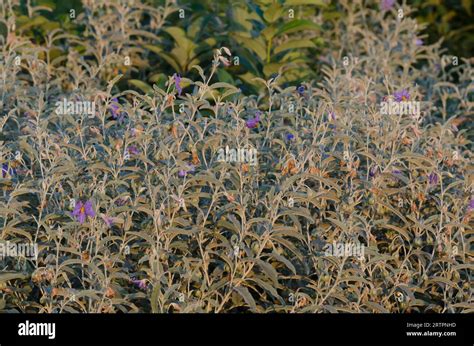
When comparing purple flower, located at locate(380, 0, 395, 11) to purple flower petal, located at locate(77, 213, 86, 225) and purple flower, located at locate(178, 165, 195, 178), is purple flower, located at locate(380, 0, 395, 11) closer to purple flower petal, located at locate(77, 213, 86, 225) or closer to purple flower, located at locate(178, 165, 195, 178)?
purple flower, located at locate(178, 165, 195, 178)

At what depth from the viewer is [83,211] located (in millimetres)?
3754

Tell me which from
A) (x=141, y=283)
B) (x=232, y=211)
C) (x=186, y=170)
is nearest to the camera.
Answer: (x=141, y=283)

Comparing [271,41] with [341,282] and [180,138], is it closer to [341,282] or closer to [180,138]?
[180,138]

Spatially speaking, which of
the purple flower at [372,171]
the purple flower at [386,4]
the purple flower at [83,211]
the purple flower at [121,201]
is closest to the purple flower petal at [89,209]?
the purple flower at [83,211]

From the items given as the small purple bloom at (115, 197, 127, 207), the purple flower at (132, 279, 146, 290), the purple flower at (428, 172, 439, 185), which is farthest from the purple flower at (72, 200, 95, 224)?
the purple flower at (428, 172, 439, 185)

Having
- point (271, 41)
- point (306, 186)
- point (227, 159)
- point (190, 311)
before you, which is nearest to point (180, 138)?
point (227, 159)

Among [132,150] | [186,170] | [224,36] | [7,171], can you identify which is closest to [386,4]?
[224,36]

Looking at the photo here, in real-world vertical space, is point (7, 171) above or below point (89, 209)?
above

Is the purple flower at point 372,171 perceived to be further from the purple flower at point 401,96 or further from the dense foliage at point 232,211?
the purple flower at point 401,96

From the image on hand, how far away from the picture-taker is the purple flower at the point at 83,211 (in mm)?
3729

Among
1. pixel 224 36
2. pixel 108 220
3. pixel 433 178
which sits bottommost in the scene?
pixel 108 220

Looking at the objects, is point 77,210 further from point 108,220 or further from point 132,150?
point 132,150

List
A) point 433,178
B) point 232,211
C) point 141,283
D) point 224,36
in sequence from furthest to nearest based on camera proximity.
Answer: point 224,36
point 433,178
point 232,211
point 141,283

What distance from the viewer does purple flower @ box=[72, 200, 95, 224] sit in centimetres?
373
